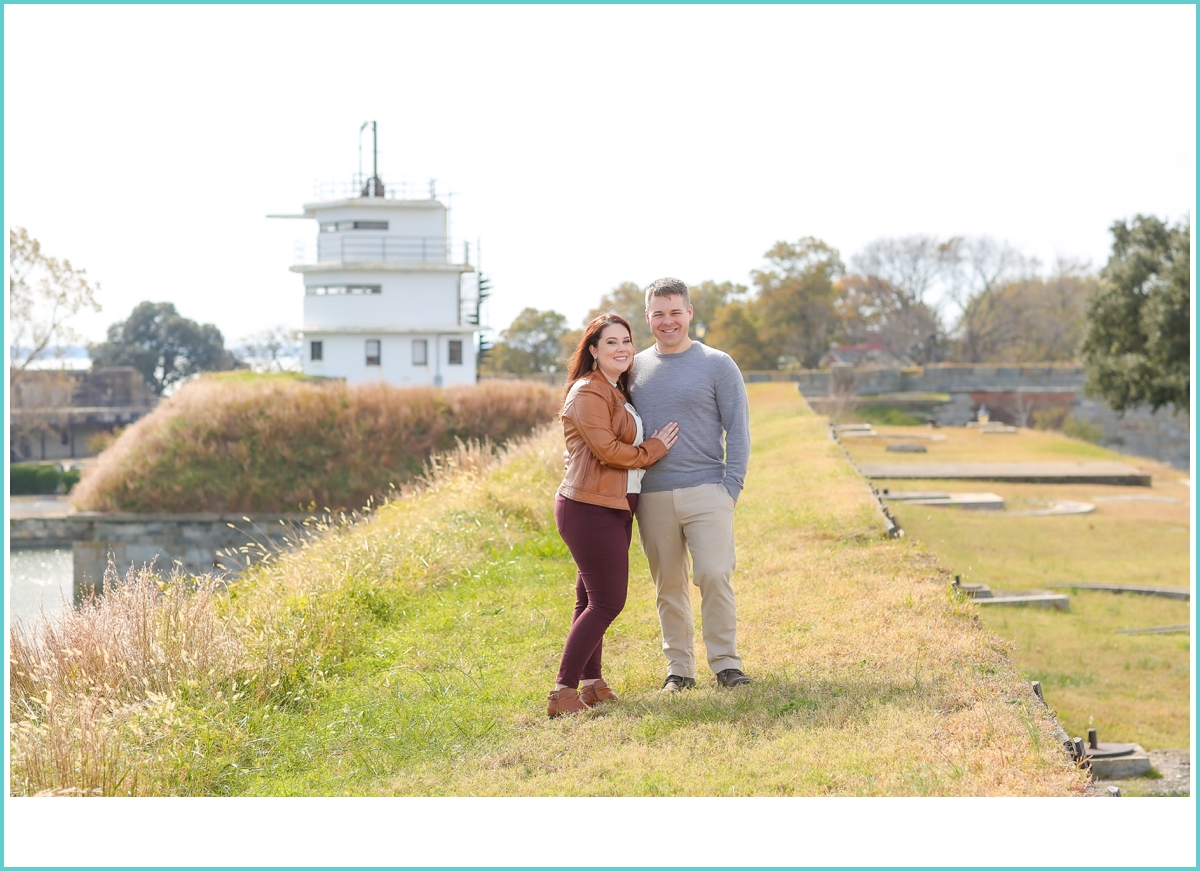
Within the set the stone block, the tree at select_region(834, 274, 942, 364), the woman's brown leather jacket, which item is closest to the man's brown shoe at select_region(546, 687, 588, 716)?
the woman's brown leather jacket

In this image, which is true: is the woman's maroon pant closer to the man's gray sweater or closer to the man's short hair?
the man's gray sweater

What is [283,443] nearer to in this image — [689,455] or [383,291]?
[383,291]

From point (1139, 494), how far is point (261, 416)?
19.7 metres

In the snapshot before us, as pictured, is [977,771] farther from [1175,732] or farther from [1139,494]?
[1139,494]

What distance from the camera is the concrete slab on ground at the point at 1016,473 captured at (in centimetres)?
2180

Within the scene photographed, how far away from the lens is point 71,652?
568cm

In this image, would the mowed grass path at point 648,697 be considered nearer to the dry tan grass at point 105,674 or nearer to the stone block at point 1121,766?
the dry tan grass at point 105,674

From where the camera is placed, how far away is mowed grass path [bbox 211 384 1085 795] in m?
4.18

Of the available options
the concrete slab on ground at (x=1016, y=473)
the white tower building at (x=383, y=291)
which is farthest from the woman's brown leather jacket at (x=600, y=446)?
the white tower building at (x=383, y=291)

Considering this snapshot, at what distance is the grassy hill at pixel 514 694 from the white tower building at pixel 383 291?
32447mm

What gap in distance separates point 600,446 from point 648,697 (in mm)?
1268

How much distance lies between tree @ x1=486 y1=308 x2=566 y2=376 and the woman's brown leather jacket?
2168 inches

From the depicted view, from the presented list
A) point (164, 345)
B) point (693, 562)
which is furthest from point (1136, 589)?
point (164, 345)

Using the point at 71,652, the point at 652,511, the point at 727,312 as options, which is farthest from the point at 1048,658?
the point at 727,312
